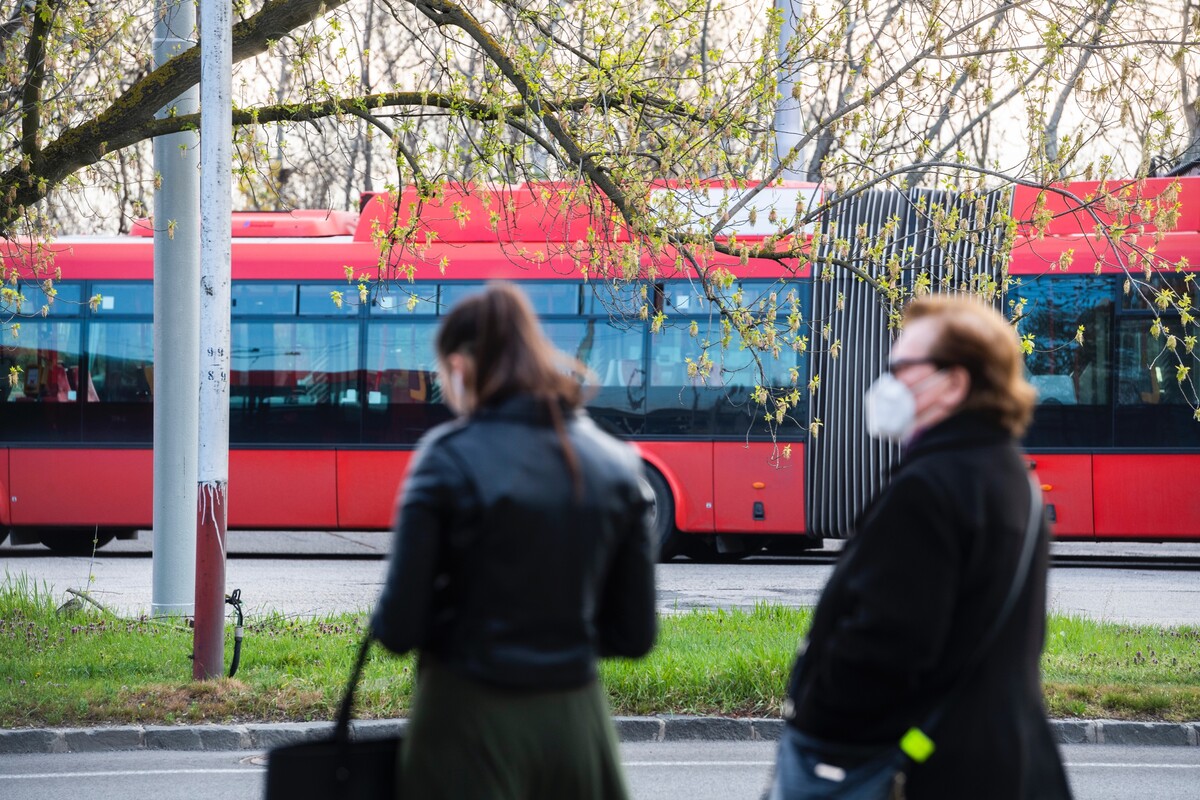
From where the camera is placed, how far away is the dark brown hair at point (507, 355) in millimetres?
2561

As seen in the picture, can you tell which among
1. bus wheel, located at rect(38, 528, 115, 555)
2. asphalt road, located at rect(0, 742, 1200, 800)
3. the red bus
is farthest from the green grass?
bus wheel, located at rect(38, 528, 115, 555)

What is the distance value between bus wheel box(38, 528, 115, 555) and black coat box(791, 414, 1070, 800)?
50.5ft

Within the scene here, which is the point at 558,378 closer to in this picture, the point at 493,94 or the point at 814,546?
the point at 493,94

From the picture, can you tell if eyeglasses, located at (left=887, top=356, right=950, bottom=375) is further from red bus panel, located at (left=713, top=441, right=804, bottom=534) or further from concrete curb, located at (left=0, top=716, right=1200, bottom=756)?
red bus panel, located at (left=713, top=441, right=804, bottom=534)

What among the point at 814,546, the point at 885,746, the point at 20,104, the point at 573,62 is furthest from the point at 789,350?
the point at 885,746

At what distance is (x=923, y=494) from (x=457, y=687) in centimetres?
88

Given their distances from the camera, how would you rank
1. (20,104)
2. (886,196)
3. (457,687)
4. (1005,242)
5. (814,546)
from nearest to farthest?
(457,687), (1005,242), (20,104), (886,196), (814,546)

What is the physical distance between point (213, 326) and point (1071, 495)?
9402 mm

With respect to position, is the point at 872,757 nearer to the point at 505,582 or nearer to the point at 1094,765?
the point at 505,582

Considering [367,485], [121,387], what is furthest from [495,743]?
[121,387]

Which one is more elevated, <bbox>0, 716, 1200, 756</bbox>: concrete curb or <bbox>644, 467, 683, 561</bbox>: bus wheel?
<bbox>644, 467, 683, 561</bbox>: bus wheel

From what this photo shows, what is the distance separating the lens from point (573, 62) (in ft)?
31.1

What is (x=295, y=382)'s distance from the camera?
15.4 metres

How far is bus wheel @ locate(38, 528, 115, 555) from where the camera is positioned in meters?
16.8
